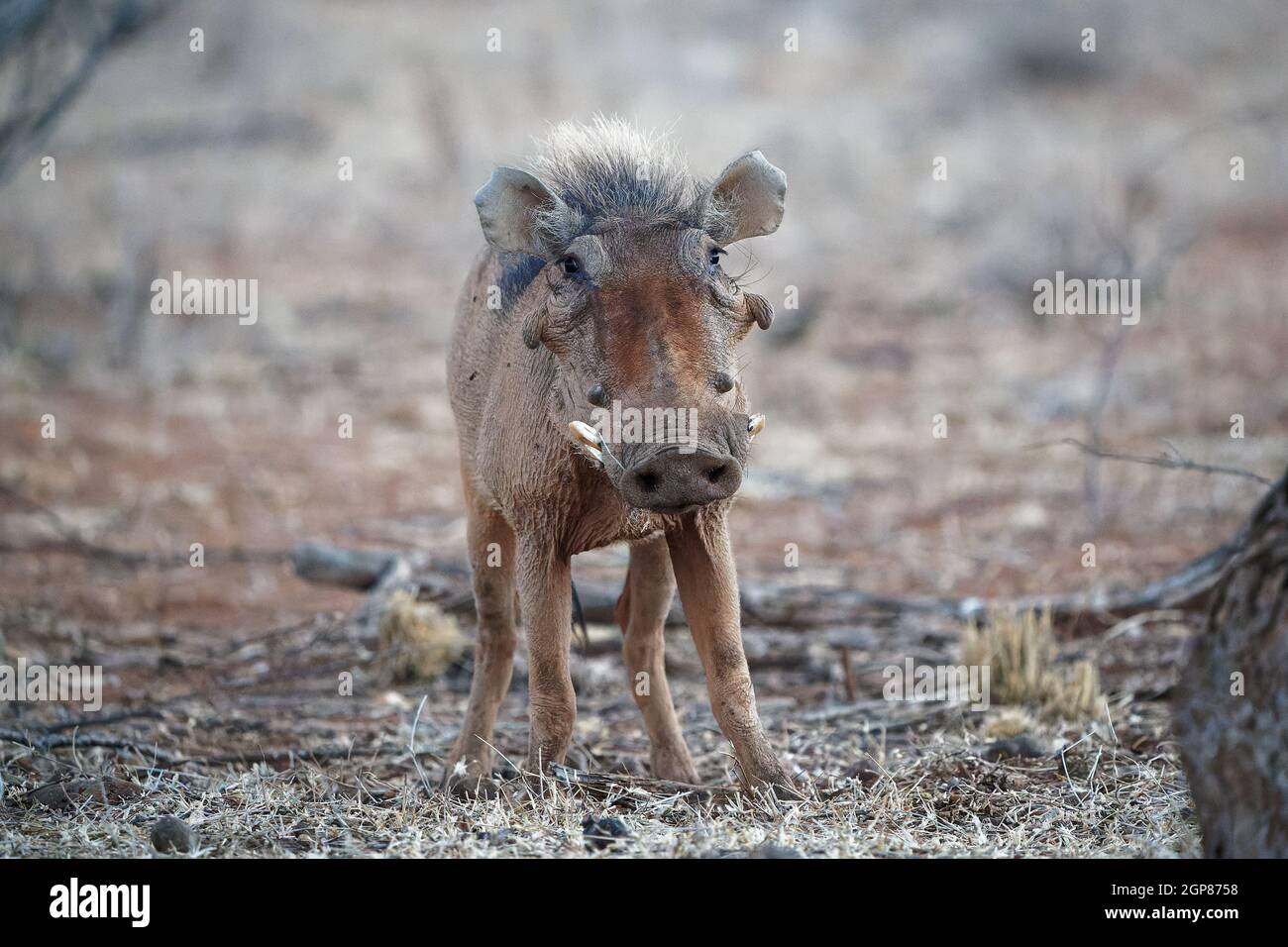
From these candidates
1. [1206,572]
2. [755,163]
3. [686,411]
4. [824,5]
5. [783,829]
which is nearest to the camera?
[686,411]

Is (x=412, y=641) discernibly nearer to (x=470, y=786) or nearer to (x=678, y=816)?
(x=470, y=786)

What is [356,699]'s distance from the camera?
7.04 meters

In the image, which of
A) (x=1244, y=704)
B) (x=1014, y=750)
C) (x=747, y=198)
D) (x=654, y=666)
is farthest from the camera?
(x=654, y=666)

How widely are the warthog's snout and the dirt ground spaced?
109 centimetres

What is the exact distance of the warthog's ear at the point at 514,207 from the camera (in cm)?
496

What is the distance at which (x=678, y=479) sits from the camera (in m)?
4.26

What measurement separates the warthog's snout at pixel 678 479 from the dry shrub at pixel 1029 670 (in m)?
2.63

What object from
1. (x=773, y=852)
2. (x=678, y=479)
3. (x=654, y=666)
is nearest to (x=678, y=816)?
(x=773, y=852)

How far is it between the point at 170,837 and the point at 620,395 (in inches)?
80.4

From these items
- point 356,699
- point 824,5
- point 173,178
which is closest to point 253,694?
point 356,699

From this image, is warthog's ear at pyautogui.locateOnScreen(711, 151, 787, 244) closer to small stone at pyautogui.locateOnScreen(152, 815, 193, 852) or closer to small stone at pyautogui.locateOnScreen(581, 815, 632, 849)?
small stone at pyautogui.locateOnScreen(581, 815, 632, 849)
